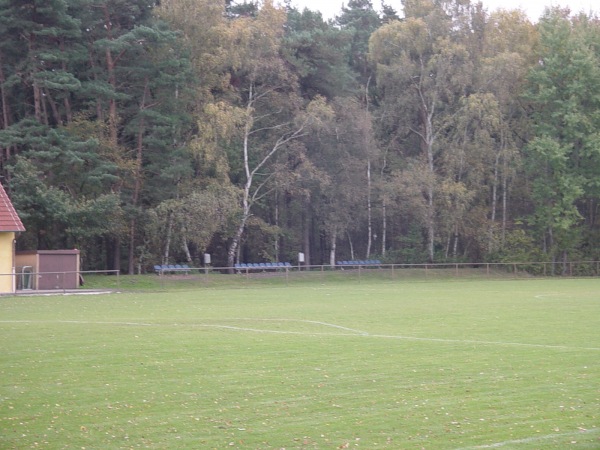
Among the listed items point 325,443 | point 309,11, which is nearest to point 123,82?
point 309,11

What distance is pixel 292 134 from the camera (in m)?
65.4

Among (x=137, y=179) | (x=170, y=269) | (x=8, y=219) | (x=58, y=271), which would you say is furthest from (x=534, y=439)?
(x=137, y=179)

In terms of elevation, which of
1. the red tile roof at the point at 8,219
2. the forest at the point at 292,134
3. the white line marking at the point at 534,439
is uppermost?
the forest at the point at 292,134

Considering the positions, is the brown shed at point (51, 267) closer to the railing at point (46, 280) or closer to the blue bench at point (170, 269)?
the railing at point (46, 280)

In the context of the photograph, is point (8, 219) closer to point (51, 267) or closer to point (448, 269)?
point (51, 267)

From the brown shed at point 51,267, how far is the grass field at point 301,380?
16.6m

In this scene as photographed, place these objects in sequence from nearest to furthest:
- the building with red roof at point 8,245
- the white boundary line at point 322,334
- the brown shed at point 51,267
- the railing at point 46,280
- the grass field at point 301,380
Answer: the grass field at point 301,380 → the white boundary line at point 322,334 → the building with red roof at point 8,245 → the railing at point 46,280 → the brown shed at point 51,267

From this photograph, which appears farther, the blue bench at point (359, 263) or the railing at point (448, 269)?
the blue bench at point (359, 263)

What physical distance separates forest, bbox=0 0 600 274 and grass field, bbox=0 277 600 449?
92.0 feet

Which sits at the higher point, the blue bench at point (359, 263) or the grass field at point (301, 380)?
the blue bench at point (359, 263)

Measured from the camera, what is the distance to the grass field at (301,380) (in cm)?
1127

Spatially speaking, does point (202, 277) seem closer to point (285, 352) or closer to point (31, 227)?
point (31, 227)

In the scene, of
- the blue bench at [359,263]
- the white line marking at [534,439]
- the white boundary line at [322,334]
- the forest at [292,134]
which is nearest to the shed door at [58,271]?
the forest at [292,134]

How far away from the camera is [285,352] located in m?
18.9
